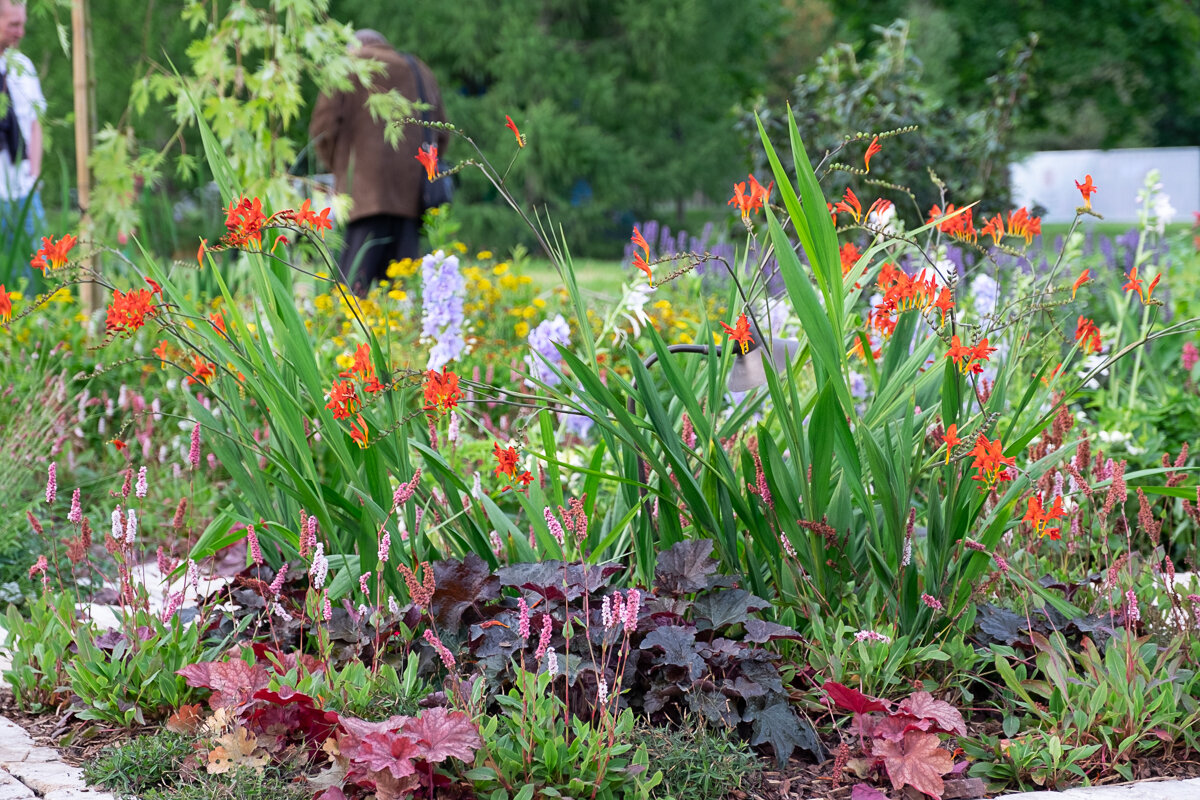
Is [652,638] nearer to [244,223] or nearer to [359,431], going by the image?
[359,431]

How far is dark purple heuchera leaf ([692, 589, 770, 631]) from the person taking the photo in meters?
2.28

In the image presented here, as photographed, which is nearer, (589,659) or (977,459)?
(977,459)

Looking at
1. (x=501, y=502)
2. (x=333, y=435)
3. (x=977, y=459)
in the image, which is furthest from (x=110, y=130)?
(x=977, y=459)

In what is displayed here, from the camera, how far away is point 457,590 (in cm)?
235

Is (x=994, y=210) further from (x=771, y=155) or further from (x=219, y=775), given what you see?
(x=219, y=775)

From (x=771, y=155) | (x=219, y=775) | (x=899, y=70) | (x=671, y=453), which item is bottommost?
(x=219, y=775)

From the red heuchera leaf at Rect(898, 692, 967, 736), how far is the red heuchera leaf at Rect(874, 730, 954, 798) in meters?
0.05

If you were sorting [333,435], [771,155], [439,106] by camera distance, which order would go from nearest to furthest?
[771,155], [333,435], [439,106]

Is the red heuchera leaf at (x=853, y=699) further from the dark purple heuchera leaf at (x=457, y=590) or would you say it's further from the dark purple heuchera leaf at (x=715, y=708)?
the dark purple heuchera leaf at (x=457, y=590)

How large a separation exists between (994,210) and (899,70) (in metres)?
1.21

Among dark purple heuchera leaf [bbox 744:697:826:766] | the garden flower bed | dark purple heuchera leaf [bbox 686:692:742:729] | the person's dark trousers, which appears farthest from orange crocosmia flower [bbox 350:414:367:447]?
the person's dark trousers

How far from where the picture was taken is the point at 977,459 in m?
2.04

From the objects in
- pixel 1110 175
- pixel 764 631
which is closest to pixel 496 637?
pixel 764 631

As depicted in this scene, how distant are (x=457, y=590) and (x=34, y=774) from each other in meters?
0.85
